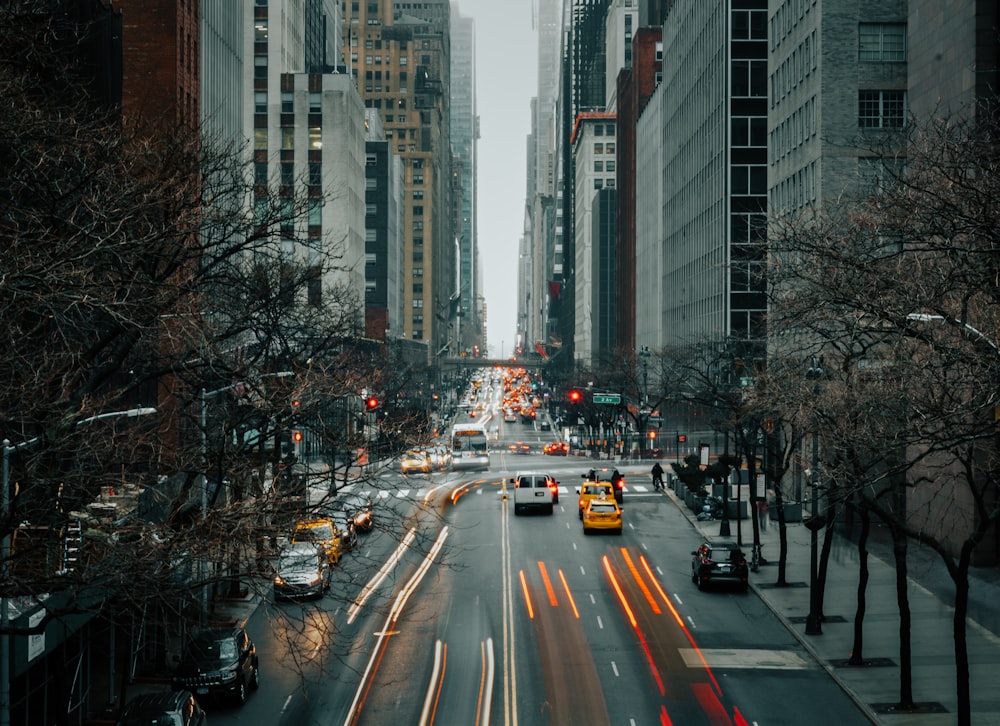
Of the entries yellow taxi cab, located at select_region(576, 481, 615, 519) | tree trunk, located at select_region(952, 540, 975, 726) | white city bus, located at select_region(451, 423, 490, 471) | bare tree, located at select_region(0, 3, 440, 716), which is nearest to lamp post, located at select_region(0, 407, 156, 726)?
bare tree, located at select_region(0, 3, 440, 716)

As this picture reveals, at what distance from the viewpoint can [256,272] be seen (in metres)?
37.5

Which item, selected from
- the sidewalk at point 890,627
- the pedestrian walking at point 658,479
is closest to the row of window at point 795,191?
the pedestrian walking at point 658,479

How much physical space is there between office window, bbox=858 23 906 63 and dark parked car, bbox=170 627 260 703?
156 feet

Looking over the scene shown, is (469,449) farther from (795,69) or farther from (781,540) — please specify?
(781,540)

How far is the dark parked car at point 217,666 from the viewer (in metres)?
26.1

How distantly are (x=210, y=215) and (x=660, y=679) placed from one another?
45.5 feet

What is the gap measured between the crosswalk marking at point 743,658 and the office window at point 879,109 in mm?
38395

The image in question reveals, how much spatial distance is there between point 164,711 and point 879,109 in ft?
169

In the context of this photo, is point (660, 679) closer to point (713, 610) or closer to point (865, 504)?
point (865, 504)

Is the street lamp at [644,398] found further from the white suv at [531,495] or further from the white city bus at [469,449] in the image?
the white suv at [531,495]

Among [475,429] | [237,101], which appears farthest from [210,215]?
[475,429]

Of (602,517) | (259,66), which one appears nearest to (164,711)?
(602,517)

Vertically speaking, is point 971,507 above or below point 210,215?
below

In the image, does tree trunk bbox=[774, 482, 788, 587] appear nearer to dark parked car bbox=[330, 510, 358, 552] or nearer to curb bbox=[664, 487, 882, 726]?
curb bbox=[664, 487, 882, 726]
